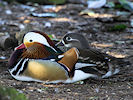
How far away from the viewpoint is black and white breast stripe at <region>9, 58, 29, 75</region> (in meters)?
4.11

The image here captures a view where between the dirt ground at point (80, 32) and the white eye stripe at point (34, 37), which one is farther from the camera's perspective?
the white eye stripe at point (34, 37)

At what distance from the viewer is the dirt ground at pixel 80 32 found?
12.1ft

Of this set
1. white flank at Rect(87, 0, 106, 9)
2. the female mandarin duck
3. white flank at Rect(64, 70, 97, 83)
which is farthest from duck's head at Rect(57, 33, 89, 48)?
white flank at Rect(87, 0, 106, 9)

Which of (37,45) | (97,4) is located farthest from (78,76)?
(97,4)

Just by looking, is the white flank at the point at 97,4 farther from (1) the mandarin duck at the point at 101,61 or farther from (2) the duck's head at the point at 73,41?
(1) the mandarin duck at the point at 101,61

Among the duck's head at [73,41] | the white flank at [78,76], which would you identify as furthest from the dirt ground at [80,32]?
the duck's head at [73,41]

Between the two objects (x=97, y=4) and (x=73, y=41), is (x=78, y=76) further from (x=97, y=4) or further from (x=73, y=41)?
(x=97, y=4)

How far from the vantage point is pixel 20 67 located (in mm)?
4152

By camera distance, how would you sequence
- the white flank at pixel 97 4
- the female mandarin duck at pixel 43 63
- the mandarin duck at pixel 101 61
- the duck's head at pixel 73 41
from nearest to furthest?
the female mandarin duck at pixel 43 63
the mandarin duck at pixel 101 61
the duck's head at pixel 73 41
the white flank at pixel 97 4

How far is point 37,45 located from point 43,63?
37 centimetres

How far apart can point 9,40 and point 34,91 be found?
84.1 inches

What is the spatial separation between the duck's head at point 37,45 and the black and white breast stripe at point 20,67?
11cm

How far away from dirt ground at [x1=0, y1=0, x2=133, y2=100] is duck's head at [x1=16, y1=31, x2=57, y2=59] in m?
0.40

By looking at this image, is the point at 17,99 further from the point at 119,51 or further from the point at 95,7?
the point at 95,7
